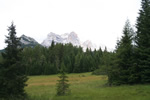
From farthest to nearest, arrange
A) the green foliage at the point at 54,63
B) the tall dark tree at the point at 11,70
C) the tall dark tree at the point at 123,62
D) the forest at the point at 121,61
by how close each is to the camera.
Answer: the green foliage at the point at 54,63 → the tall dark tree at the point at 123,62 → the forest at the point at 121,61 → the tall dark tree at the point at 11,70

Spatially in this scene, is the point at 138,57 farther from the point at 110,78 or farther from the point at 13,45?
the point at 13,45

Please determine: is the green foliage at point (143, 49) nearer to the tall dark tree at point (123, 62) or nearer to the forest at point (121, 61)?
the forest at point (121, 61)

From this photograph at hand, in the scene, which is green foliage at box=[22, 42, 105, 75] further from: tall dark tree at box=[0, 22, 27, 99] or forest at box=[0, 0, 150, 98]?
tall dark tree at box=[0, 22, 27, 99]

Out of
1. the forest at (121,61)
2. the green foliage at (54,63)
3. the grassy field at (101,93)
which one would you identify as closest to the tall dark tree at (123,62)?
the forest at (121,61)

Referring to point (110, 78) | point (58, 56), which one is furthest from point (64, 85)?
point (58, 56)

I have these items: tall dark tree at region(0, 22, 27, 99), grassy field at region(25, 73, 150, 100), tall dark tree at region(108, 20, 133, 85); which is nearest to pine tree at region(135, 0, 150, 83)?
tall dark tree at region(108, 20, 133, 85)

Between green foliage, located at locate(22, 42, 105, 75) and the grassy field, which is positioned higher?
Answer: green foliage, located at locate(22, 42, 105, 75)

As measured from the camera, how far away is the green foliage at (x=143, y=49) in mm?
18766

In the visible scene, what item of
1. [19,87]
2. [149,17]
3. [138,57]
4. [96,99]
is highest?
[149,17]

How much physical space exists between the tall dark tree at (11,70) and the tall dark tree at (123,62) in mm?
14731

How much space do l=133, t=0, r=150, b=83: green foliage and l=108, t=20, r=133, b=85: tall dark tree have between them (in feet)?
4.13

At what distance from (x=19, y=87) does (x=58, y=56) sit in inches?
2946

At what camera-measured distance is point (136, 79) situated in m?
20.6

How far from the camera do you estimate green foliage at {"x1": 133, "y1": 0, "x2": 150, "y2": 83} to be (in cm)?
1877
